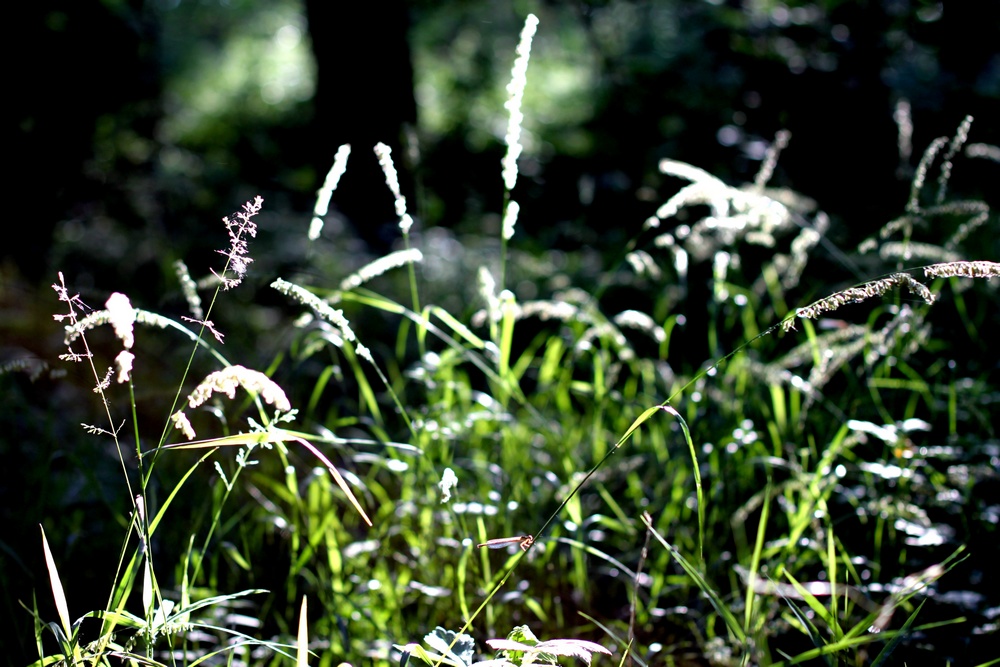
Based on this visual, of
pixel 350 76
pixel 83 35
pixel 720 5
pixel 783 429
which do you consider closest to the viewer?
pixel 783 429

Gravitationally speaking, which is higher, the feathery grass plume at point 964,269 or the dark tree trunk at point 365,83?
the dark tree trunk at point 365,83

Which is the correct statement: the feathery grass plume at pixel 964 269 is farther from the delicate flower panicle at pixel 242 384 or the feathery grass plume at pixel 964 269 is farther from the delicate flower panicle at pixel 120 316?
the delicate flower panicle at pixel 120 316

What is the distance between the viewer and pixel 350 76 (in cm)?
381

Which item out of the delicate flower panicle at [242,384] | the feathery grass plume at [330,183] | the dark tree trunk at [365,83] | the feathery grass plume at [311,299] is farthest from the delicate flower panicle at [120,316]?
the dark tree trunk at [365,83]

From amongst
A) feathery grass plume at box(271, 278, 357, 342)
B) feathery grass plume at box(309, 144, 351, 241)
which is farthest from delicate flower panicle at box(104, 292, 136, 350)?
feathery grass plume at box(309, 144, 351, 241)

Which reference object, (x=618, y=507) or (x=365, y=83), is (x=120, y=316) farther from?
(x=365, y=83)

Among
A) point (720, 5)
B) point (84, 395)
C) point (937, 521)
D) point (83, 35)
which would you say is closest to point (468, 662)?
→ point (937, 521)

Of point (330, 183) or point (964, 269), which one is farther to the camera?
point (330, 183)

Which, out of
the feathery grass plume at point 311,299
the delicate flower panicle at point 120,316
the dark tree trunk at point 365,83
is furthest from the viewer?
the dark tree trunk at point 365,83

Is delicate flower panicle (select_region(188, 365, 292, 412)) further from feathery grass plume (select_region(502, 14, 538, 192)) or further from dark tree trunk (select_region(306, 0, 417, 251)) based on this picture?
dark tree trunk (select_region(306, 0, 417, 251))

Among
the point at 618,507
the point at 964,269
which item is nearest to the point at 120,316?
the point at 964,269

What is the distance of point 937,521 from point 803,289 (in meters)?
0.98

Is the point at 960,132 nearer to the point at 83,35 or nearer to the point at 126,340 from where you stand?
the point at 126,340

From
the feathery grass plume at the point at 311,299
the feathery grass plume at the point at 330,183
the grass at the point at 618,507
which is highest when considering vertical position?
the feathery grass plume at the point at 330,183
